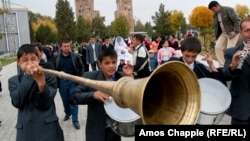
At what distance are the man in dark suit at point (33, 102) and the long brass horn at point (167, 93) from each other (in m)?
0.97

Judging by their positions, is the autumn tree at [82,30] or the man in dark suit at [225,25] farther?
the autumn tree at [82,30]

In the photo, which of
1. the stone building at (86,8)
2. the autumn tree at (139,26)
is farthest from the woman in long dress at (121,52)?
the autumn tree at (139,26)

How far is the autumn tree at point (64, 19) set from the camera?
71.2 m

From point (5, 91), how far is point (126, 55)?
15.8ft

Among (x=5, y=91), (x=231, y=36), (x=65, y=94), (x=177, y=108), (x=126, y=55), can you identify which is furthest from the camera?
(x=5, y=91)

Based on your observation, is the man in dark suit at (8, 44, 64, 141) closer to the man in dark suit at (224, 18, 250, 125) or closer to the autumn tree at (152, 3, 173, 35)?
the man in dark suit at (224, 18, 250, 125)

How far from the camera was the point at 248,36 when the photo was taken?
118 inches

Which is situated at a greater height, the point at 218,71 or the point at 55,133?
the point at 218,71

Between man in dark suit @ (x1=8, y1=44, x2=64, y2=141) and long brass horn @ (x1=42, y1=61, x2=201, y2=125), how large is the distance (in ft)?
3.19

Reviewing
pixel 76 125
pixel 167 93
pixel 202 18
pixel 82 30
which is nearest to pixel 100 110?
pixel 167 93

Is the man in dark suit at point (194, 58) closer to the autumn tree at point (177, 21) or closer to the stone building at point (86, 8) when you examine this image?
the autumn tree at point (177, 21)

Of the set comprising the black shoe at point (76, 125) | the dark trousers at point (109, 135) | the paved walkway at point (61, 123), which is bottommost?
the paved walkway at point (61, 123)

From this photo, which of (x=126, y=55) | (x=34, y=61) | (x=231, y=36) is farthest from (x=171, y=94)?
Result: (x=126, y=55)

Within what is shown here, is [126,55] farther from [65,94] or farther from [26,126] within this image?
[26,126]
